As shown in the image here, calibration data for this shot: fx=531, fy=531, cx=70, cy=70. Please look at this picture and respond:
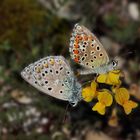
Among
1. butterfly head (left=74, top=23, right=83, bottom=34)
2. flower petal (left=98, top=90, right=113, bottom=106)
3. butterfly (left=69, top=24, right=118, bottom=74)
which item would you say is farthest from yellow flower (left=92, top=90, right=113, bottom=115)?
butterfly head (left=74, top=23, right=83, bottom=34)

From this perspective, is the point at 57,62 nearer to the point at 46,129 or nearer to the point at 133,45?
the point at 46,129

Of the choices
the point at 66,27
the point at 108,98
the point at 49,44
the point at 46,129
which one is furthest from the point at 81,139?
the point at 108,98

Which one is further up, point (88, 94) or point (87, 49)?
point (87, 49)

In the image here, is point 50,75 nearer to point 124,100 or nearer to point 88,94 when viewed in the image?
point 88,94

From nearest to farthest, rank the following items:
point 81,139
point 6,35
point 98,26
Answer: point 81,139 < point 6,35 < point 98,26

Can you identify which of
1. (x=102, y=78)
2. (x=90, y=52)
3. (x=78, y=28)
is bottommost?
(x=102, y=78)

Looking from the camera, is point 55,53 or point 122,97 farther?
point 55,53

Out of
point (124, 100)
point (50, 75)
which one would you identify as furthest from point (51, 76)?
point (124, 100)
